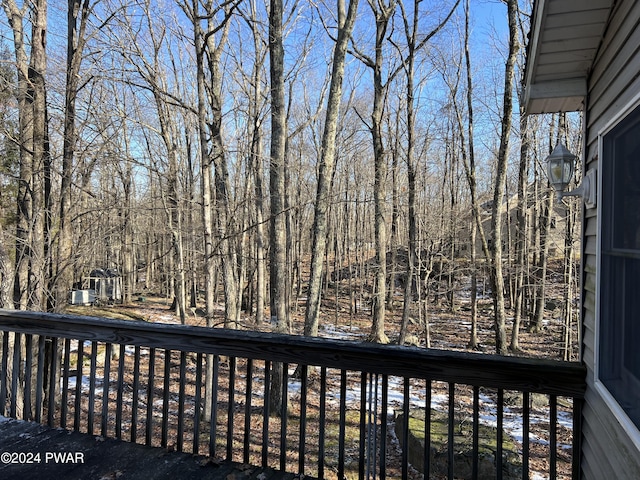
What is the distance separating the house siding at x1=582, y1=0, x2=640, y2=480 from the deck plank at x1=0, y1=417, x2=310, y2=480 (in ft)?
4.87

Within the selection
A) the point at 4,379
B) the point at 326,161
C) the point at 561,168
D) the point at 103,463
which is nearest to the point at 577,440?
the point at 561,168

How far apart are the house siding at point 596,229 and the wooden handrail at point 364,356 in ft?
0.63

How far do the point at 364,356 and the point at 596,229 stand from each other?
4.49 feet

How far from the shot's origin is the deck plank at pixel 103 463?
2.10 meters

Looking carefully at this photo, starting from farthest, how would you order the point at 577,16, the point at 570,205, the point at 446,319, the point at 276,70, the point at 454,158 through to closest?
the point at 454,158, the point at 446,319, the point at 570,205, the point at 276,70, the point at 577,16

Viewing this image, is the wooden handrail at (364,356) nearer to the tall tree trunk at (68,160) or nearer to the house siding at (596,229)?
the house siding at (596,229)

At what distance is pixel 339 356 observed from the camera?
6.59 feet

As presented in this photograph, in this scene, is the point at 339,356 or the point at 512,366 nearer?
the point at 512,366

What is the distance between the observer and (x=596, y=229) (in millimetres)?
2057

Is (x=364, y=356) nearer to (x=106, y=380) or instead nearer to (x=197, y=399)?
(x=197, y=399)

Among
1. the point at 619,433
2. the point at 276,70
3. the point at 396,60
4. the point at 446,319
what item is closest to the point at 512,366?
the point at 619,433

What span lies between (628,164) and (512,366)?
995 mm

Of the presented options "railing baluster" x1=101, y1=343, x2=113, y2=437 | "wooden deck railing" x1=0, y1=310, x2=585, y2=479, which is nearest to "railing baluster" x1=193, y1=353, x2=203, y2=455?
"wooden deck railing" x1=0, y1=310, x2=585, y2=479

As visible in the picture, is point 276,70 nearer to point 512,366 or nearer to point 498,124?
point 512,366
